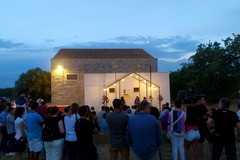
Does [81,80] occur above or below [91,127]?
above

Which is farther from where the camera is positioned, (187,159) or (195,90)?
(195,90)

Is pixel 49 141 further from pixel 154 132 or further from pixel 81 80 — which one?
pixel 81 80

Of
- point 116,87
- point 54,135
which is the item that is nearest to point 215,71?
point 116,87

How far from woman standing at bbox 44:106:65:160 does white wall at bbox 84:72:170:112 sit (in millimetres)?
17504

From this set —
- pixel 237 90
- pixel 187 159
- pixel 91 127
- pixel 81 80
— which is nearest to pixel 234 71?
pixel 237 90

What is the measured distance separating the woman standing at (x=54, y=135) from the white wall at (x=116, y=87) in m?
17.5

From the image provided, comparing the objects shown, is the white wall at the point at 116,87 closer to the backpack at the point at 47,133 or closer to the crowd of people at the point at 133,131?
the crowd of people at the point at 133,131

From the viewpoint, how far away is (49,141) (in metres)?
7.26

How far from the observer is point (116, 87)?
982 inches

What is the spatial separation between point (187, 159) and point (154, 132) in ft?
10.9

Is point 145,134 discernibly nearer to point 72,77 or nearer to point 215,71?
point 72,77

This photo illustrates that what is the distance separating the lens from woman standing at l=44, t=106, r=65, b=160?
7198 mm

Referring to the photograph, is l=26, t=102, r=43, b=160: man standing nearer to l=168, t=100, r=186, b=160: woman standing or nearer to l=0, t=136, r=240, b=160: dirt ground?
l=0, t=136, r=240, b=160: dirt ground

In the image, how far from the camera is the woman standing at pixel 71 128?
7199 millimetres
